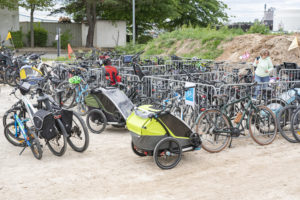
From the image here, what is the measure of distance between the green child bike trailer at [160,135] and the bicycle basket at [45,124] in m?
1.13

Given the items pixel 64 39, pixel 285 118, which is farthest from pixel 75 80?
pixel 64 39

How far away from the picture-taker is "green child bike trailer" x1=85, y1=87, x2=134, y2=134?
24.8ft

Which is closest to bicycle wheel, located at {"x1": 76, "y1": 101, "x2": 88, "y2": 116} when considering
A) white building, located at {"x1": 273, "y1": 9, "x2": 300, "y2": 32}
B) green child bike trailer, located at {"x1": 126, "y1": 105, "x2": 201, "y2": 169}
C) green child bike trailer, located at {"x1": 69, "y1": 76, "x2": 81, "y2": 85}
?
green child bike trailer, located at {"x1": 69, "y1": 76, "x2": 81, "y2": 85}

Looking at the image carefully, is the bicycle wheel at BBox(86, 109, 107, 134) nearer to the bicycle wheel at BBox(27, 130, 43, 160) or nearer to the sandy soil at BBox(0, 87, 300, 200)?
the sandy soil at BBox(0, 87, 300, 200)

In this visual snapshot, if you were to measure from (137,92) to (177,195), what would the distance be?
4.38m

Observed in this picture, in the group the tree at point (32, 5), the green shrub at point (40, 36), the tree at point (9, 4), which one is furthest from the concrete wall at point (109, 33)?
the tree at point (9, 4)

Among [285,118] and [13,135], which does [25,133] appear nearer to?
[13,135]

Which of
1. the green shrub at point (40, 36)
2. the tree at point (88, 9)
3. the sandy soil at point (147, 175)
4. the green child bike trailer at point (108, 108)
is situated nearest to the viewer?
the sandy soil at point (147, 175)

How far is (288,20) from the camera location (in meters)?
23.4

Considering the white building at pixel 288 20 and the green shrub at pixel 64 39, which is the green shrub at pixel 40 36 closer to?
the green shrub at pixel 64 39

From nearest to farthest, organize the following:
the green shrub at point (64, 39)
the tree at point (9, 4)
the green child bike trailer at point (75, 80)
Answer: the green child bike trailer at point (75, 80) < the tree at point (9, 4) < the green shrub at point (64, 39)

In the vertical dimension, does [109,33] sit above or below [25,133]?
above

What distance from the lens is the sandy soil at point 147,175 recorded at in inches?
190

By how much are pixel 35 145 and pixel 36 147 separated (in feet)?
0.42
